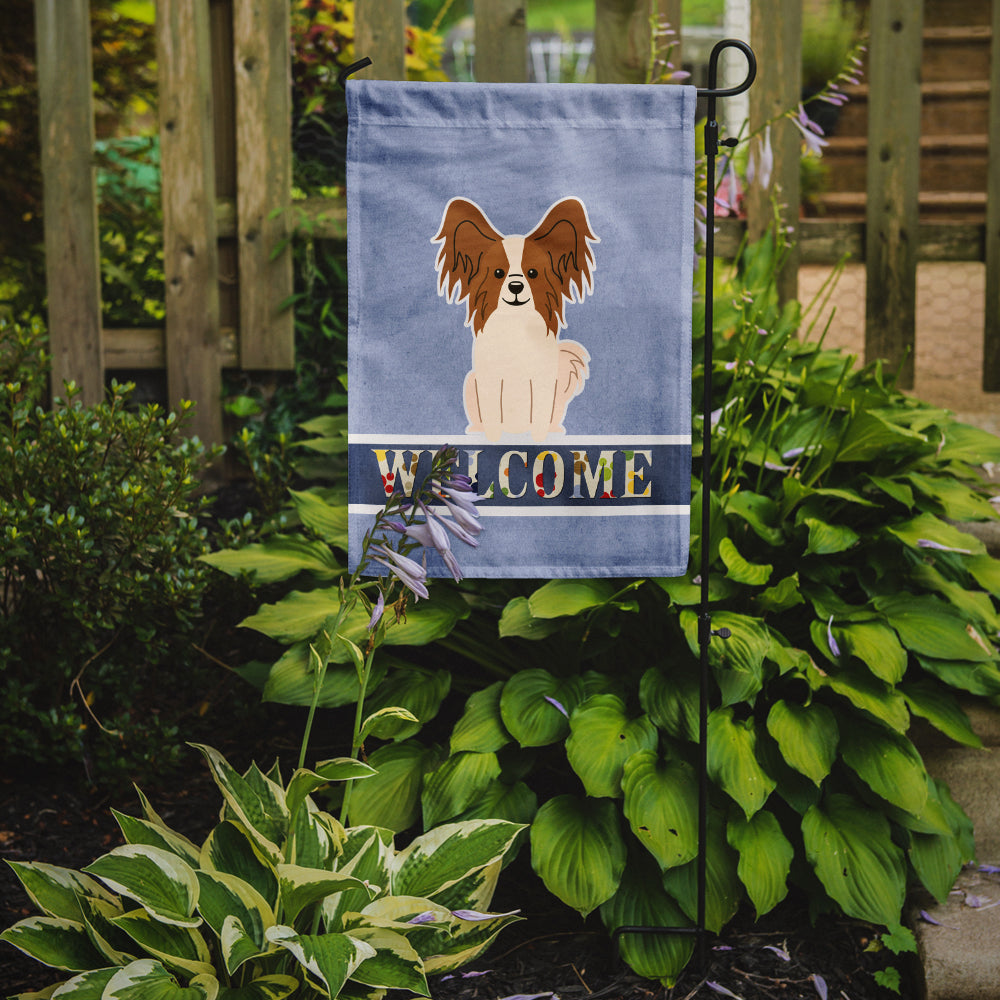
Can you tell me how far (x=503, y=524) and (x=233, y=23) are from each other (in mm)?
2302

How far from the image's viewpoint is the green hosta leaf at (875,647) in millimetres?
1956

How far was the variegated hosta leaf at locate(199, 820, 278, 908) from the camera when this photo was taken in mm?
1667

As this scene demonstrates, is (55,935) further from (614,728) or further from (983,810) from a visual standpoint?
(983,810)

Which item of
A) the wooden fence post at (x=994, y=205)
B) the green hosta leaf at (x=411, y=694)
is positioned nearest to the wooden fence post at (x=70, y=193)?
the green hosta leaf at (x=411, y=694)

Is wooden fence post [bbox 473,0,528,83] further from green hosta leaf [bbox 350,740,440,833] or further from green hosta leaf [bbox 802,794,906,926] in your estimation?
green hosta leaf [bbox 802,794,906,926]

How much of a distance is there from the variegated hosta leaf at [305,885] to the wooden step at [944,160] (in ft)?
19.1

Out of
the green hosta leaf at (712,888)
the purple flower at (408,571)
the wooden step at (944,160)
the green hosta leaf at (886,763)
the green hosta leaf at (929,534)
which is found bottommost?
the green hosta leaf at (712,888)

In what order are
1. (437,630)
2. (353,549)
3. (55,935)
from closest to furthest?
(55,935), (353,549), (437,630)

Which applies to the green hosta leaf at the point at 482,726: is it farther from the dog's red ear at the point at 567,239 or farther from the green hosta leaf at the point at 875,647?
the dog's red ear at the point at 567,239

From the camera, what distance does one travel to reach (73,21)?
10.4ft

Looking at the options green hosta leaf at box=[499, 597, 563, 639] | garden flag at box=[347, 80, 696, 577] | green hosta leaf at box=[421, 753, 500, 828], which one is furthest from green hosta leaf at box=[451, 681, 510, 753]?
garden flag at box=[347, 80, 696, 577]

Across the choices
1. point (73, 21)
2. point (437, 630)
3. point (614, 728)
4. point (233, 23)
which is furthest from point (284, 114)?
point (614, 728)

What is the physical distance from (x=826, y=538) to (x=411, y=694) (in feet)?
3.03

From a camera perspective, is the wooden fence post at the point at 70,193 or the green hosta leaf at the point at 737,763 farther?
the wooden fence post at the point at 70,193
